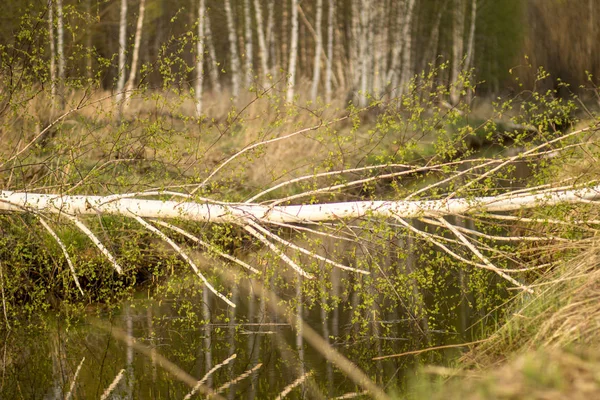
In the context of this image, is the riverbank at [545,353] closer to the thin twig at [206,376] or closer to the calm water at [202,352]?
the calm water at [202,352]

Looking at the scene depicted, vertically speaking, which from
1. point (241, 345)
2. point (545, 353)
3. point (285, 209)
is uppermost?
point (285, 209)

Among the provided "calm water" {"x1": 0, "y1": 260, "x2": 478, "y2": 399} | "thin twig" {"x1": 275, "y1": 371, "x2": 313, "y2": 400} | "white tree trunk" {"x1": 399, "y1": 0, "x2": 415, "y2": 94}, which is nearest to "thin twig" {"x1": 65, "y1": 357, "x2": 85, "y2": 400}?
"calm water" {"x1": 0, "y1": 260, "x2": 478, "y2": 399}

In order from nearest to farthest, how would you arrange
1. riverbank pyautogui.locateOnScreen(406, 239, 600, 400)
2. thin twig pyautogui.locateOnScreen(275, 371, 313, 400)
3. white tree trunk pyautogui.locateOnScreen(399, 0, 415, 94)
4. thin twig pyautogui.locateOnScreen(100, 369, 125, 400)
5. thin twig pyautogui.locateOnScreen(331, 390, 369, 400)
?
riverbank pyautogui.locateOnScreen(406, 239, 600, 400) < thin twig pyautogui.locateOnScreen(331, 390, 369, 400) < thin twig pyautogui.locateOnScreen(275, 371, 313, 400) < thin twig pyautogui.locateOnScreen(100, 369, 125, 400) < white tree trunk pyautogui.locateOnScreen(399, 0, 415, 94)

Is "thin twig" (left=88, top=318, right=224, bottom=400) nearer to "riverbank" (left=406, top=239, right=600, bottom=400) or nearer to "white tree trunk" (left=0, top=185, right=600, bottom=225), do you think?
"white tree trunk" (left=0, top=185, right=600, bottom=225)

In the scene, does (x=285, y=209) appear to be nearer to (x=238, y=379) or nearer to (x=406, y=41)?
(x=238, y=379)

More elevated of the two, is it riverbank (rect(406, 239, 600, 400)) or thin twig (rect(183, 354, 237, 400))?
riverbank (rect(406, 239, 600, 400))

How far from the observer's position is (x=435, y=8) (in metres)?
30.0

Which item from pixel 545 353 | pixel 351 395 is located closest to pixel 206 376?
pixel 351 395

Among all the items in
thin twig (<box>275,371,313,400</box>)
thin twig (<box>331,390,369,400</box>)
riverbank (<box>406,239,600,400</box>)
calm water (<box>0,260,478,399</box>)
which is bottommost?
calm water (<box>0,260,478,399</box>)

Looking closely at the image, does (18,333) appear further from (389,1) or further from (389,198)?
(389,1)

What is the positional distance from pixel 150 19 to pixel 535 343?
72.3ft

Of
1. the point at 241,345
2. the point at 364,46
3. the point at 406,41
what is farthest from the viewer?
the point at 406,41

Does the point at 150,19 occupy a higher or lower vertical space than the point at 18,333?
higher

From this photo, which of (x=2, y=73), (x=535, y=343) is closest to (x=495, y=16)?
(x=2, y=73)
